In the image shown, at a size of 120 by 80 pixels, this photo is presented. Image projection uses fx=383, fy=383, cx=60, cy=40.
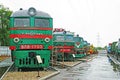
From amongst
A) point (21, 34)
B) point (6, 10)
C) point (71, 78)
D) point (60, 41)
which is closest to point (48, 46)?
point (21, 34)

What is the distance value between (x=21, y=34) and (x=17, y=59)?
1.47 m

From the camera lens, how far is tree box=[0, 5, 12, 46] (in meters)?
86.2

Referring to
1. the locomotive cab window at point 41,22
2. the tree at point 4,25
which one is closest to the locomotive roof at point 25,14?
the locomotive cab window at point 41,22

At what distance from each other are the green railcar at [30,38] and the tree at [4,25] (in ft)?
209

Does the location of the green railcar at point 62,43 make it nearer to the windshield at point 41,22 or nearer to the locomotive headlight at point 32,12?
the windshield at point 41,22

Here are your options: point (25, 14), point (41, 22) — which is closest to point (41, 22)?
point (41, 22)

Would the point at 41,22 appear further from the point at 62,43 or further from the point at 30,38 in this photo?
the point at 62,43

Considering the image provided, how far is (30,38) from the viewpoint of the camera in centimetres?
2248

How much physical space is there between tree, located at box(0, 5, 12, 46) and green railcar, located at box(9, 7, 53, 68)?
209 ft

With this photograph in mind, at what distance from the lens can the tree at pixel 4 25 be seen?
283ft

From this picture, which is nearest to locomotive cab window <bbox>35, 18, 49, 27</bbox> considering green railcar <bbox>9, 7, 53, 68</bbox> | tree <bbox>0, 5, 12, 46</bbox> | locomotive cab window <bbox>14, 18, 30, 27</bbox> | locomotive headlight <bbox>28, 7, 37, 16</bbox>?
green railcar <bbox>9, 7, 53, 68</bbox>

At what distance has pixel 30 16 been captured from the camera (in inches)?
895

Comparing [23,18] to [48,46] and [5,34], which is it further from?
[5,34]

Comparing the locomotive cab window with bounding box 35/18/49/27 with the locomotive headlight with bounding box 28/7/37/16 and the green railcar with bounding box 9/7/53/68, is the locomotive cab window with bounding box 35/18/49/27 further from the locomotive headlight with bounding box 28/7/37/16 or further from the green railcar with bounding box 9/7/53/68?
the locomotive headlight with bounding box 28/7/37/16
